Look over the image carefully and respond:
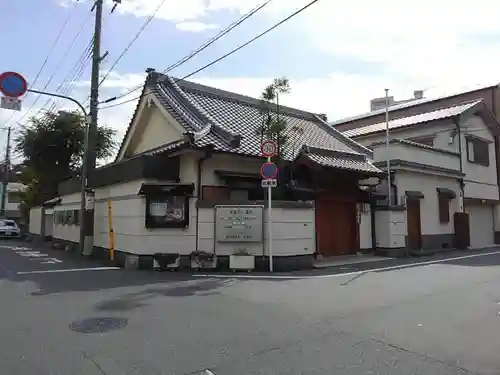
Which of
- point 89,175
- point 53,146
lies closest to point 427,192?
point 89,175

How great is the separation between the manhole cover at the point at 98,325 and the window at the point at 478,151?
21170mm

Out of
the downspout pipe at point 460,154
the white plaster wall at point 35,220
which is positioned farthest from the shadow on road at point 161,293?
the white plaster wall at point 35,220

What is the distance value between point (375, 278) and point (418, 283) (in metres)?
1.07

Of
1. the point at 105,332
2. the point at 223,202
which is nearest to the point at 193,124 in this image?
the point at 223,202

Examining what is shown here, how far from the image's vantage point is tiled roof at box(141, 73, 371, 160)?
1302 cm

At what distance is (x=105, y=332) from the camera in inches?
207

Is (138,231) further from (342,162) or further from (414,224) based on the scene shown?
(414,224)

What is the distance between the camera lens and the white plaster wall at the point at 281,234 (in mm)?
11273

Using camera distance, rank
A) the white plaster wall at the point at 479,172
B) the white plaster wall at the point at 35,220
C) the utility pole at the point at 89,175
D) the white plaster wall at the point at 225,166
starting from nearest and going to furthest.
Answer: the white plaster wall at the point at 225,166, the utility pole at the point at 89,175, the white plaster wall at the point at 479,172, the white plaster wall at the point at 35,220

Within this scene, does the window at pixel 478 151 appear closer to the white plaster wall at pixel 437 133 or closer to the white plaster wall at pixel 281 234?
the white plaster wall at pixel 437 133

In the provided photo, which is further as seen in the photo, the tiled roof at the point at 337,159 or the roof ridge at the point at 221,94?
the roof ridge at the point at 221,94

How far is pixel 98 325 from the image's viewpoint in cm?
559

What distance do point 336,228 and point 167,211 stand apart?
21.0 ft

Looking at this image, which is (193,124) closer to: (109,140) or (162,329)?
(162,329)
